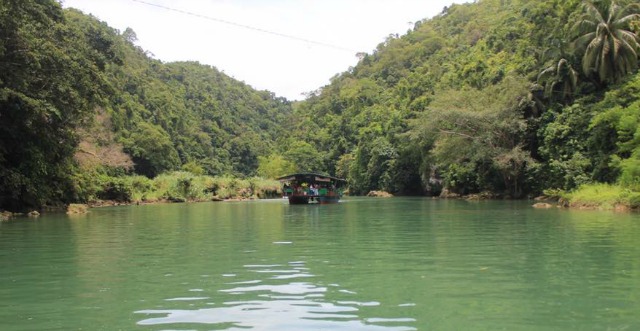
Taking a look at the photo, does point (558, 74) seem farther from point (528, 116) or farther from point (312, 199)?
point (312, 199)

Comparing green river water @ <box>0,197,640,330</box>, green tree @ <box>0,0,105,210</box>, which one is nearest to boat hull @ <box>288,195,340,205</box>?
green tree @ <box>0,0,105,210</box>

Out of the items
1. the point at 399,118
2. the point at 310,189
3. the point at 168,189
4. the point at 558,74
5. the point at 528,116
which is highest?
the point at 399,118

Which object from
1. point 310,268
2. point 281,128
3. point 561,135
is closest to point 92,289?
point 310,268

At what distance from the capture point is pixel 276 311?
6801 mm

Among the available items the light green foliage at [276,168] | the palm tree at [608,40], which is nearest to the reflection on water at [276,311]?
the palm tree at [608,40]

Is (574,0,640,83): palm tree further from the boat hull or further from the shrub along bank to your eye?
the shrub along bank

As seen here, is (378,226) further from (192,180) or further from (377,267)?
(192,180)

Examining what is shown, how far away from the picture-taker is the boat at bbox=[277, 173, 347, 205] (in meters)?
45.4

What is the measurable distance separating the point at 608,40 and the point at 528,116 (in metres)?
10.2

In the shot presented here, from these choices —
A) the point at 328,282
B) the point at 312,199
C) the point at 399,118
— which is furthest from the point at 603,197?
the point at 399,118

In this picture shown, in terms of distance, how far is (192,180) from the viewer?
60531 mm

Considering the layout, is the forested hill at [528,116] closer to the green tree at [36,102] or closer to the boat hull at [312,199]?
the boat hull at [312,199]

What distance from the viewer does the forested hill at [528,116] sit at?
35.3 m

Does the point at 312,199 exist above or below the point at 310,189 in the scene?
below
